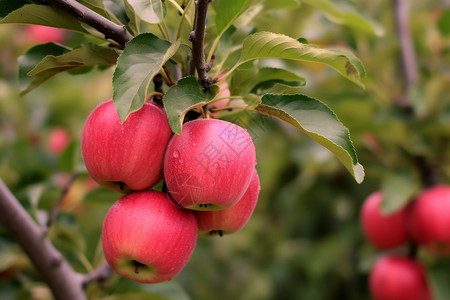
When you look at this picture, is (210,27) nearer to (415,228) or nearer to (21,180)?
(21,180)

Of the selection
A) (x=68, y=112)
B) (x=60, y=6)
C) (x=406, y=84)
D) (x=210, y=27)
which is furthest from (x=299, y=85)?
(x=68, y=112)

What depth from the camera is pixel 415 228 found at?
142 centimetres

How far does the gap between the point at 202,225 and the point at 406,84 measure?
1225 mm

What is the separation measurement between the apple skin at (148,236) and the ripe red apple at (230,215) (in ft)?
0.09

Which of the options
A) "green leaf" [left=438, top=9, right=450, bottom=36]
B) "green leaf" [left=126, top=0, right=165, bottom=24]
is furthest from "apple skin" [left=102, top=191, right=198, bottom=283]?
"green leaf" [left=438, top=9, right=450, bottom=36]

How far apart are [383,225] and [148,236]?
1.00m

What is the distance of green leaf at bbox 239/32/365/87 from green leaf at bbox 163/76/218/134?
99mm

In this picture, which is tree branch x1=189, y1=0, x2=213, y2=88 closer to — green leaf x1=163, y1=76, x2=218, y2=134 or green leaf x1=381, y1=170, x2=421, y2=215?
green leaf x1=163, y1=76, x2=218, y2=134

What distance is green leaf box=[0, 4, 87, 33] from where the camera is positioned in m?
0.65

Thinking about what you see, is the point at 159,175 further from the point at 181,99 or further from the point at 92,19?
the point at 92,19

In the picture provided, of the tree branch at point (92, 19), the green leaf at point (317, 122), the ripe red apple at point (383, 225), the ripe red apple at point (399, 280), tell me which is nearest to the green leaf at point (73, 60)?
the tree branch at point (92, 19)

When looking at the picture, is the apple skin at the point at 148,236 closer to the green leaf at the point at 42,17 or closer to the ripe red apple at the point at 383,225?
the green leaf at the point at 42,17

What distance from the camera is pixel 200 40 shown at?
63cm

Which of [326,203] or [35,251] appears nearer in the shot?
[35,251]
